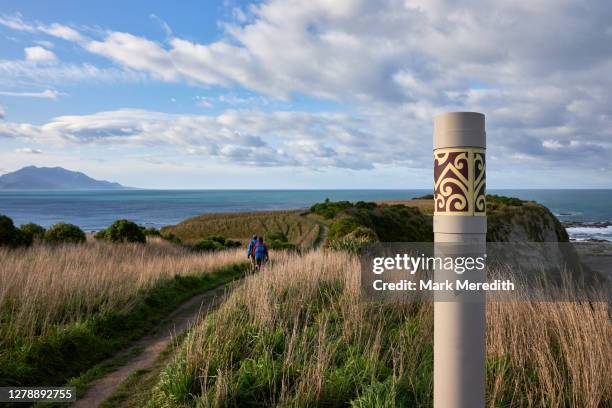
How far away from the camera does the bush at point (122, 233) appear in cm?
2138

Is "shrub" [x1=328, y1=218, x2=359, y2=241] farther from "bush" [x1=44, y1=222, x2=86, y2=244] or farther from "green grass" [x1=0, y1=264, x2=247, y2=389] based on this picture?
"bush" [x1=44, y1=222, x2=86, y2=244]

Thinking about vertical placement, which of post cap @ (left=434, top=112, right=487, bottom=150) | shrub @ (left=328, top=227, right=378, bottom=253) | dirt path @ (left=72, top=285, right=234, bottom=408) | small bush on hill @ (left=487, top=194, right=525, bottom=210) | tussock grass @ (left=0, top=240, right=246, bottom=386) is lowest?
dirt path @ (left=72, top=285, right=234, bottom=408)

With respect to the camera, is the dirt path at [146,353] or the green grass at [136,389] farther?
the dirt path at [146,353]

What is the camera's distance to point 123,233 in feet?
71.3

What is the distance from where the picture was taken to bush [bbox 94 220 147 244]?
21.4 m

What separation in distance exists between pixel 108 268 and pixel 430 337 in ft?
29.8

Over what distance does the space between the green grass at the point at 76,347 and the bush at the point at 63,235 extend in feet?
33.4

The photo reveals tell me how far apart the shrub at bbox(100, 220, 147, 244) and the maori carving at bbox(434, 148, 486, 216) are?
20497mm

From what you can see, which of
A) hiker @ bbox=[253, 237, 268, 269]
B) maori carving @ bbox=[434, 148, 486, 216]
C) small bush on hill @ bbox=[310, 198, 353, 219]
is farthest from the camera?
small bush on hill @ bbox=[310, 198, 353, 219]

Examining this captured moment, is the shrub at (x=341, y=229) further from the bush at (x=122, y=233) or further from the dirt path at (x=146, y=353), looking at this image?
the bush at (x=122, y=233)

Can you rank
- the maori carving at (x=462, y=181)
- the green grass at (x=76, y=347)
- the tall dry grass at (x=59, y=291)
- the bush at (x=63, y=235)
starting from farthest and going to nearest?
the bush at (x=63, y=235) < the tall dry grass at (x=59, y=291) < the green grass at (x=76, y=347) < the maori carving at (x=462, y=181)

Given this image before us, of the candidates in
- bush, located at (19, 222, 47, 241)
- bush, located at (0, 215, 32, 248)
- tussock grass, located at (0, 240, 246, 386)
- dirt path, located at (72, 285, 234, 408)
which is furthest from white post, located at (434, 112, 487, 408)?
bush, located at (19, 222, 47, 241)

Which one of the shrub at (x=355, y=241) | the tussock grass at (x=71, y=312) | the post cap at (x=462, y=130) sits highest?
the post cap at (x=462, y=130)

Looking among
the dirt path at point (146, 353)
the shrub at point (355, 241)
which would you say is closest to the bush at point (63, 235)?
the dirt path at point (146, 353)
